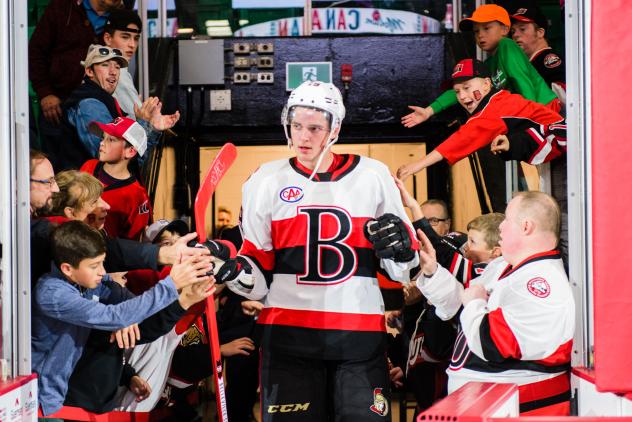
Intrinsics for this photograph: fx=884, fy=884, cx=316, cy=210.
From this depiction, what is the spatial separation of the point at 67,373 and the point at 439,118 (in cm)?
351

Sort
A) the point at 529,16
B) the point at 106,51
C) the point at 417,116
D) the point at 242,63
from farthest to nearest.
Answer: the point at 242,63, the point at 529,16, the point at 417,116, the point at 106,51

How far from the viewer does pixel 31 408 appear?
8.05 feet

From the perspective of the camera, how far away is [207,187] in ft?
9.91

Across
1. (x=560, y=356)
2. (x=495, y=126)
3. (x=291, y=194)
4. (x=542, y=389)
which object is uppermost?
(x=495, y=126)

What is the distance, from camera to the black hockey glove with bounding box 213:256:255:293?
112 inches

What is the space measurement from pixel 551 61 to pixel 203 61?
2399 millimetres

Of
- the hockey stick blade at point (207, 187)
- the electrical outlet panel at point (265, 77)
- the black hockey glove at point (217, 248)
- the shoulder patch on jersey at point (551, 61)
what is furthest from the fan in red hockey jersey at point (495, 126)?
the electrical outlet panel at point (265, 77)

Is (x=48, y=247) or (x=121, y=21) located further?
(x=121, y=21)

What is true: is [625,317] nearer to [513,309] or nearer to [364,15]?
[513,309]

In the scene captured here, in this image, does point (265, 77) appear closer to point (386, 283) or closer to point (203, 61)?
point (203, 61)

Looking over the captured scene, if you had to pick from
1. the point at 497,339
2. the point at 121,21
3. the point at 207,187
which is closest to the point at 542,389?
the point at 497,339

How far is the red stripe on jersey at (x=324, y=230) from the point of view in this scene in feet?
9.50

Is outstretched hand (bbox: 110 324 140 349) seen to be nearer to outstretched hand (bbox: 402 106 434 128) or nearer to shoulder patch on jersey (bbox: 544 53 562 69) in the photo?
outstretched hand (bbox: 402 106 434 128)

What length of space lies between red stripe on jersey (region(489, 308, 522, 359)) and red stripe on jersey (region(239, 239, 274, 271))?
80 centimetres
